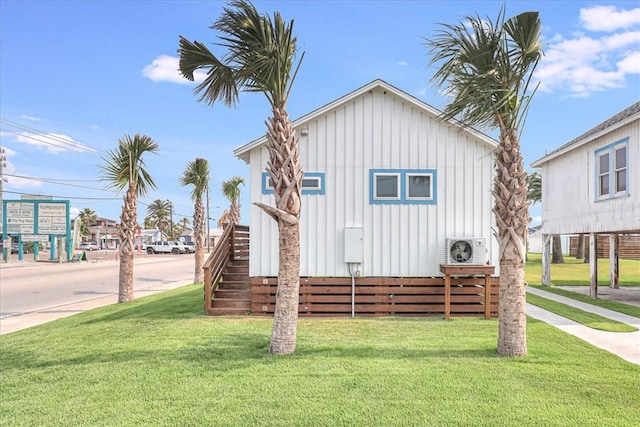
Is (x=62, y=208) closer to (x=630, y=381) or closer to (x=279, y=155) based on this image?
(x=279, y=155)

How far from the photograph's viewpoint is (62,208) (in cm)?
3491

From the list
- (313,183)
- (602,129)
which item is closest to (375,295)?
(313,183)

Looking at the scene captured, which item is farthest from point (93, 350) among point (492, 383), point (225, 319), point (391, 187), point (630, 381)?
point (630, 381)

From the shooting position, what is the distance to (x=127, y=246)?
42.2 ft

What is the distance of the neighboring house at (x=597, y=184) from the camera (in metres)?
11.1

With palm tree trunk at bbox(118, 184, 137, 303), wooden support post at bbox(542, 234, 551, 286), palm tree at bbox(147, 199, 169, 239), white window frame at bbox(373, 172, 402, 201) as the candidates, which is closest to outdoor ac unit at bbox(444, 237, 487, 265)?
white window frame at bbox(373, 172, 402, 201)

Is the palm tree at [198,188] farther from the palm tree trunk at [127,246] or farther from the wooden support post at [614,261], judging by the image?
the wooden support post at [614,261]

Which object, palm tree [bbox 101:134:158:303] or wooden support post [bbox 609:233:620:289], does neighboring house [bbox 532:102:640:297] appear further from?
palm tree [bbox 101:134:158:303]

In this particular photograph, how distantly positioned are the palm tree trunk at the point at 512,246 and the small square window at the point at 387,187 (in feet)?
12.7

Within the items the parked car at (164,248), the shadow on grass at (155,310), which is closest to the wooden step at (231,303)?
the shadow on grass at (155,310)

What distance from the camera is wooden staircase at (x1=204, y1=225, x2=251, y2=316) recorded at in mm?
9602

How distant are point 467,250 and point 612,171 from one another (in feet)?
20.1

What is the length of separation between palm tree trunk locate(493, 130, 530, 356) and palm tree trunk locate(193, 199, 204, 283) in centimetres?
1448

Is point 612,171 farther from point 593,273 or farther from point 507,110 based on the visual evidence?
point 507,110
